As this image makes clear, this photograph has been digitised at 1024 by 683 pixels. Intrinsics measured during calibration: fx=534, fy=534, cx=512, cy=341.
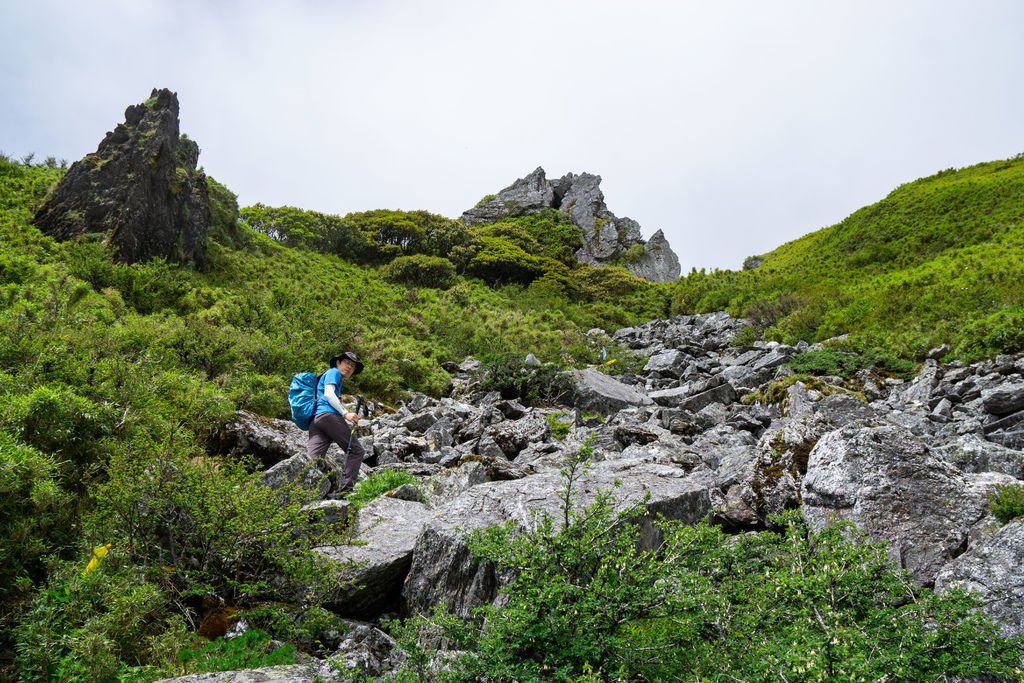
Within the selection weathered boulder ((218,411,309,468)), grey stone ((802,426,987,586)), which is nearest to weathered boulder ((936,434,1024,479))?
grey stone ((802,426,987,586))

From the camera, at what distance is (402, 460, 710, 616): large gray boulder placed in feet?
15.0

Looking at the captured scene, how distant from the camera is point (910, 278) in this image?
2147cm

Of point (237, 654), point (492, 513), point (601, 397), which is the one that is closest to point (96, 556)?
point (237, 654)

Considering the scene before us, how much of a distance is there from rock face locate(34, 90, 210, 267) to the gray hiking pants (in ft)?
57.5

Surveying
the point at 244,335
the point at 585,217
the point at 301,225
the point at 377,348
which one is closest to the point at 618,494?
the point at 244,335

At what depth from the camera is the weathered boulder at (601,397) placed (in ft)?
45.6

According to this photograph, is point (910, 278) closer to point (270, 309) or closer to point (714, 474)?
point (714, 474)

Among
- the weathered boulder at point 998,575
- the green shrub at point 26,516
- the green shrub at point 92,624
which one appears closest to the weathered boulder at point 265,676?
the green shrub at point 92,624

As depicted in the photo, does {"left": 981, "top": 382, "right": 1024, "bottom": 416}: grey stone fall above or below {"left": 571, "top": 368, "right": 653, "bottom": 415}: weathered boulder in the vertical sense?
below

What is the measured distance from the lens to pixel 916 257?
26.8 metres

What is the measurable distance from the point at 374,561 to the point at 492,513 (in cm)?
119

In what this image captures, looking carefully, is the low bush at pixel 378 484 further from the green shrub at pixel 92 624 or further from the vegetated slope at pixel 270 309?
the vegetated slope at pixel 270 309

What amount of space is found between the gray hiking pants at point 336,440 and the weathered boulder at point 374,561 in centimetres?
169

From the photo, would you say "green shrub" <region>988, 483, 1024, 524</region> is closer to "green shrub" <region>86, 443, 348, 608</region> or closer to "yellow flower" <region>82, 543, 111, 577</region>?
"green shrub" <region>86, 443, 348, 608</region>
